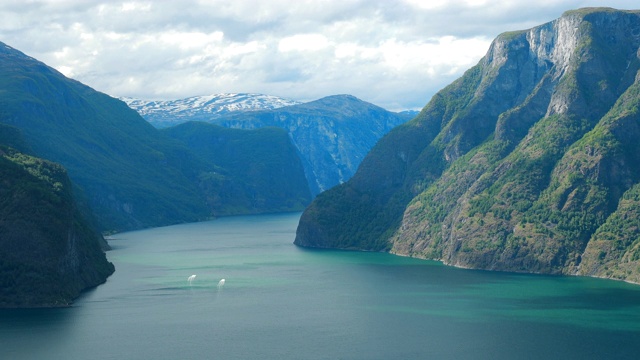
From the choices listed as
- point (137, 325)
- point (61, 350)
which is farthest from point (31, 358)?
point (137, 325)

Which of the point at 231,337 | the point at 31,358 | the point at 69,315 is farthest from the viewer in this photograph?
the point at 69,315

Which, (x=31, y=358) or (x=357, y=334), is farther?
(x=357, y=334)

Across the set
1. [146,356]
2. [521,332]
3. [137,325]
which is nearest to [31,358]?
[146,356]

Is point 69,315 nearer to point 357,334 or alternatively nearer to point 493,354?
point 357,334

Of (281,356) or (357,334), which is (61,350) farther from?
(357,334)

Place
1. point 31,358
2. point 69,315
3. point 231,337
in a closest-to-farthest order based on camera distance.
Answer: point 31,358 → point 231,337 → point 69,315

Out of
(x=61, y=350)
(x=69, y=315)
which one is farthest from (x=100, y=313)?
(x=61, y=350)

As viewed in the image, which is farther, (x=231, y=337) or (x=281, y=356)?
(x=231, y=337)
